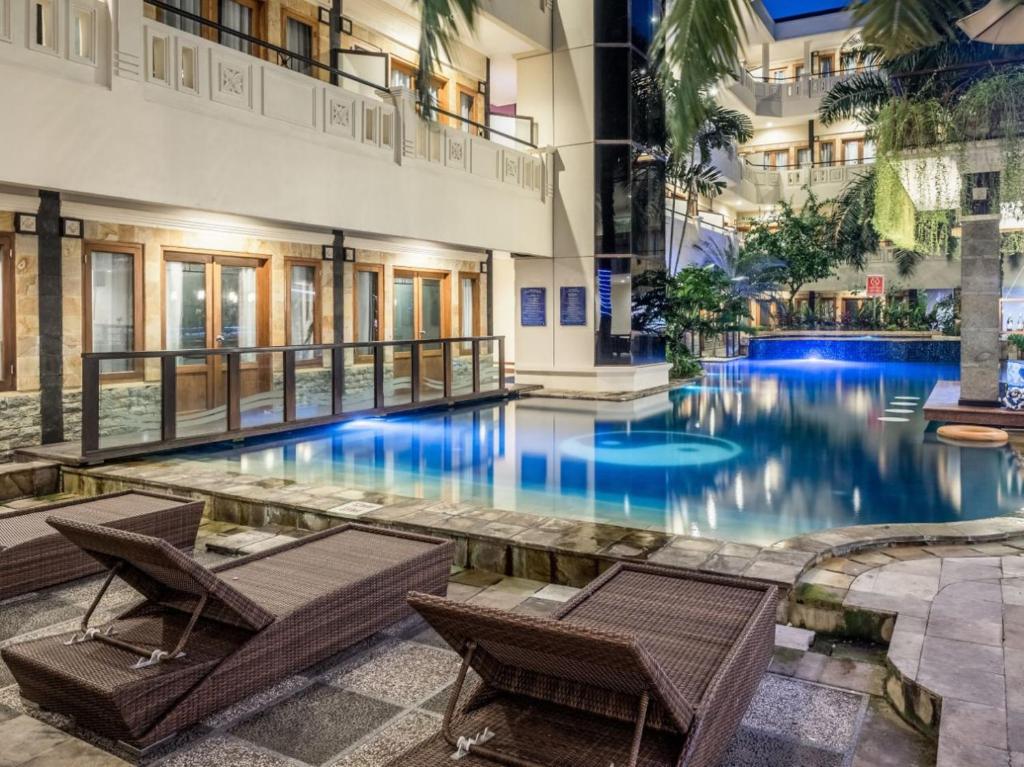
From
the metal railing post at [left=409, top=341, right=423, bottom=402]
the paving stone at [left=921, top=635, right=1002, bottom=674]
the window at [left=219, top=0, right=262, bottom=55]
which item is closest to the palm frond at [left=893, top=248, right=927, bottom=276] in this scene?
the metal railing post at [left=409, top=341, right=423, bottom=402]

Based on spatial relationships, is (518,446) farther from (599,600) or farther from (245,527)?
(599,600)

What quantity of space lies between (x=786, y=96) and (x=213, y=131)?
25966 mm

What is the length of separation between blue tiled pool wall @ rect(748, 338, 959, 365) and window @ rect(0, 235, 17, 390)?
21846mm

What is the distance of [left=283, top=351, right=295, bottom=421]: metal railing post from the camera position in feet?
30.7

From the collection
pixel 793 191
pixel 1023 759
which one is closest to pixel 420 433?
pixel 1023 759

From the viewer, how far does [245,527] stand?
5695 millimetres

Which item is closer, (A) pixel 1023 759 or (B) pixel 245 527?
(A) pixel 1023 759

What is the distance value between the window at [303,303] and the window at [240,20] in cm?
295

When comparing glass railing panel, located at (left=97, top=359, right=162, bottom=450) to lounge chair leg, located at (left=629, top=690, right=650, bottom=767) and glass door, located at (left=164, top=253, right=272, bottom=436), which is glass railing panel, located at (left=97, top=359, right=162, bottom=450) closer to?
glass door, located at (left=164, top=253, right=272, bottom=436)

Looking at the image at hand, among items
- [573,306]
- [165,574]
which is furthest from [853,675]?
[573,306]

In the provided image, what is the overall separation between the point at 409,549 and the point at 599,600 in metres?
1.10

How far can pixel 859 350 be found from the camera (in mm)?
25078

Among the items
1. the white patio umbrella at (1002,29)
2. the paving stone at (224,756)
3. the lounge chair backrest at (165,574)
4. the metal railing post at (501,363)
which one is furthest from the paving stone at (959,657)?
the metal railing post at (501,363)

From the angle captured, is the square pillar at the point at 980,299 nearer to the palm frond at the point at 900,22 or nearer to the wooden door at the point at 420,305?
the wooden door at the point at 420,305
